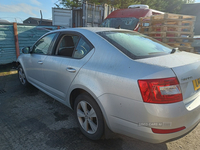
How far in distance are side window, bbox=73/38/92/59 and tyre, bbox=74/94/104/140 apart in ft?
2.03

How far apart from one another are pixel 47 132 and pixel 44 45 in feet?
5.99

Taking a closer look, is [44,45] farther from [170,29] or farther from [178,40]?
[178,40]

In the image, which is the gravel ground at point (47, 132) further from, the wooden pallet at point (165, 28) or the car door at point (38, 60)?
the wooden pallet at point (165, 28)

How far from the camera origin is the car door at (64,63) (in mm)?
2357

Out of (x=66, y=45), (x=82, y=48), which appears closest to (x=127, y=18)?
(x=66, y=45)

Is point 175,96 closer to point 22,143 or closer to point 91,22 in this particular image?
point 22,143

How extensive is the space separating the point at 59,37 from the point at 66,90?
1052 millimetres

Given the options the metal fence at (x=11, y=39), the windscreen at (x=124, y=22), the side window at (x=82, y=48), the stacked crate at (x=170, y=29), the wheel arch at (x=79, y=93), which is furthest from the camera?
the windscreen at (x=124, y=22)

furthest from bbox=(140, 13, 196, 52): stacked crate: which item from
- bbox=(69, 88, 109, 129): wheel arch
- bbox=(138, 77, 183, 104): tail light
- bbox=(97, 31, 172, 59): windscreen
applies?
bbox=(138, 77, 183, 104): tail light

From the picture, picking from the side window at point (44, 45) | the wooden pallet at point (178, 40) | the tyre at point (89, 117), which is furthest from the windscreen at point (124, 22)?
the tyre at point (89, 117)

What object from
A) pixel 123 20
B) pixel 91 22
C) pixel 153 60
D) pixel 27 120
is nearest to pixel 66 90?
pixel 27 120

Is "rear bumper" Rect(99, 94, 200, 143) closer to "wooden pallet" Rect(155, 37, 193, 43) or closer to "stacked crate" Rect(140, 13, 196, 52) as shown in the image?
"stacked crate" Rect(140, 13, 196, 52)

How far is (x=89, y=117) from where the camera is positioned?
224 centimetres

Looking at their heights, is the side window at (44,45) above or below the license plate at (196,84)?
above
